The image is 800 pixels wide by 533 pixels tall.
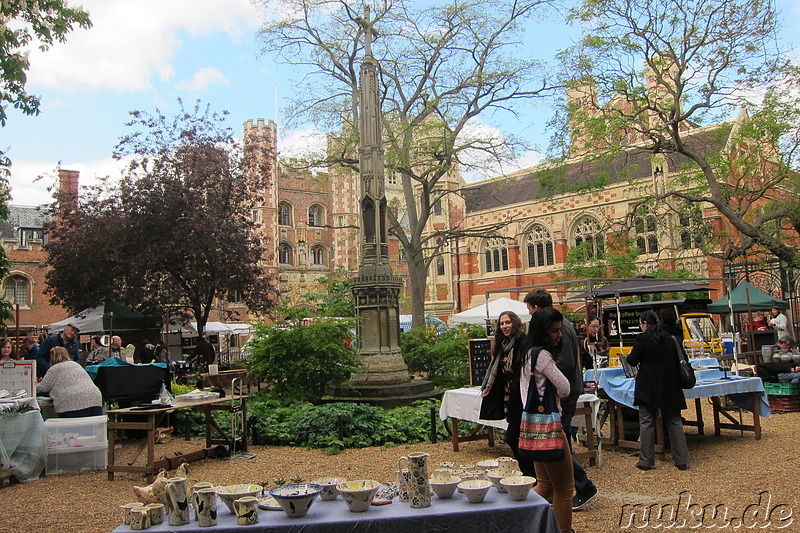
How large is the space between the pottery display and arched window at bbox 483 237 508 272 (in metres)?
36.7

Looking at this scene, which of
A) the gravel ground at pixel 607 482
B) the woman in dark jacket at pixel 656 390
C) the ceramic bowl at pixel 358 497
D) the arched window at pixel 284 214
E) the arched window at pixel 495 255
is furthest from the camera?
the arched window at pixel 284 214

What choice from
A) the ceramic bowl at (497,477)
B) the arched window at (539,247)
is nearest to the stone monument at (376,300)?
the ceramic bowl at (497,477)

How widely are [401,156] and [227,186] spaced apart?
5344 millimetres

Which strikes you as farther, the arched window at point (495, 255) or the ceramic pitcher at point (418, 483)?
the arched window at point (495, 255)

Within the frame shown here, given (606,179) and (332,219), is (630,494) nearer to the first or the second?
(606,179)

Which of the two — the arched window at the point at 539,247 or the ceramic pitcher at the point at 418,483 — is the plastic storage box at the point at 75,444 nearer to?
the ceramic pitcher at the point at 418,483

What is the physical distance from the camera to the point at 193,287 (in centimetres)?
1812

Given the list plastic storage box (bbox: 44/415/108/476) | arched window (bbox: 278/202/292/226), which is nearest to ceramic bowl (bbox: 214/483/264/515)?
plastic storage box (bbox: 44/415/108/476)

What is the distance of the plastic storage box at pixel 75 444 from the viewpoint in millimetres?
7738

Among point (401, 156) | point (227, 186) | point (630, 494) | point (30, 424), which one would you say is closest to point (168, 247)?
point (227, 186)

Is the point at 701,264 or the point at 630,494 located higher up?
the point at 701,264

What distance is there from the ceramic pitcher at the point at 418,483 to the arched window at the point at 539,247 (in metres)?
34.7

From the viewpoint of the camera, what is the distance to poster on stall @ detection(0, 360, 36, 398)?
799 cm

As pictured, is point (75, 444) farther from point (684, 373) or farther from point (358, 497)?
point (684, 373)
